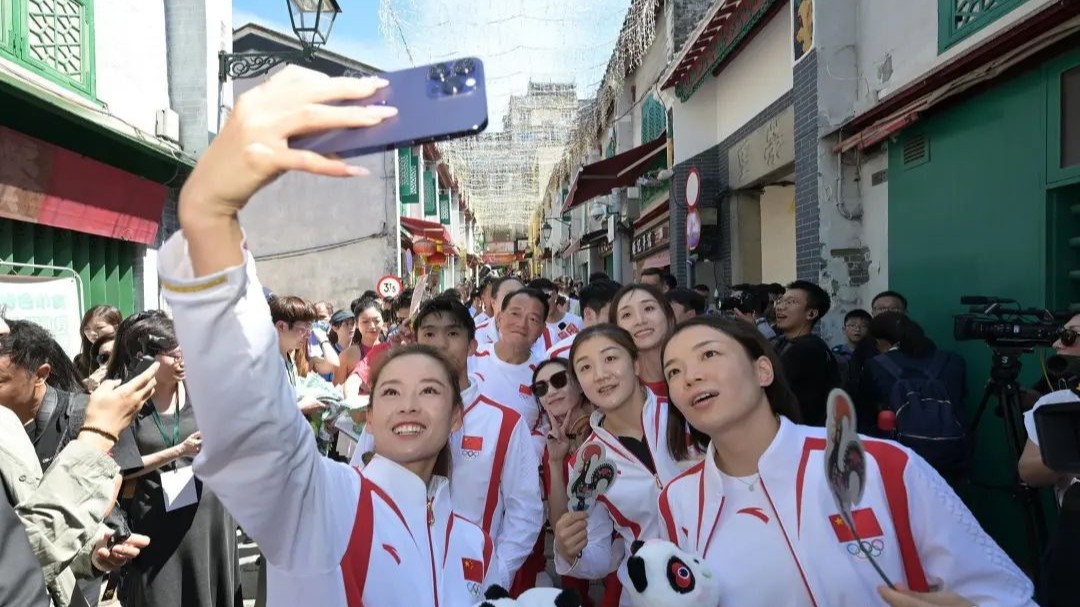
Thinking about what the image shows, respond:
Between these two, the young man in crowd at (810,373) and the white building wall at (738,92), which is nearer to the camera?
the young man in crowd at (810,373)

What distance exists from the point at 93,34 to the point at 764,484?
27.6ft

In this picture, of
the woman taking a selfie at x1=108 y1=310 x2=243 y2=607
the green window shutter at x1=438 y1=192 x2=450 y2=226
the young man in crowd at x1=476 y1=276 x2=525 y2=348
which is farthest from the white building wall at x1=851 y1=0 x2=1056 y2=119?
the green window shutter at x1=438 y1=192 x2=450 y2=226

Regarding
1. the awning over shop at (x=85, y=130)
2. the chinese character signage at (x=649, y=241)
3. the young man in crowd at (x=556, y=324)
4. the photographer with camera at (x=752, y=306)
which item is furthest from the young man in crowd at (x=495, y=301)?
the chinese character signage at (x=649, y=241)

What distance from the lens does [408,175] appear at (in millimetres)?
19531

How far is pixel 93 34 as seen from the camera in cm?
755

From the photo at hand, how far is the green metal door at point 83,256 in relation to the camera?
654 centimetres

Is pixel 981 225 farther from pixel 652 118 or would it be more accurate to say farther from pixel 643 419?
pixel 652 118

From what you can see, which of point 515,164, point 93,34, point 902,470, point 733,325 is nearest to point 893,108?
point 733,325

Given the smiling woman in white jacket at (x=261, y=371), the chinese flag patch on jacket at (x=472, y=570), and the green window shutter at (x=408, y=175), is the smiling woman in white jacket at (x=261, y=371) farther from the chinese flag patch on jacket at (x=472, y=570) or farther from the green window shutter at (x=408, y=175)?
the green window shutter at (x=408, y=175)

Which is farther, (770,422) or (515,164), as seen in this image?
(515,164)

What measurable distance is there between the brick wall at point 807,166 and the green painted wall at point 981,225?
91cm

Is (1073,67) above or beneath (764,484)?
above

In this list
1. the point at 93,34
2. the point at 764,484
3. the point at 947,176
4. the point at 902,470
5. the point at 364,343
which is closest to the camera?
the point at 902,470

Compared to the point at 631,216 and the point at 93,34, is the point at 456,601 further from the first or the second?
the point at 631,216
